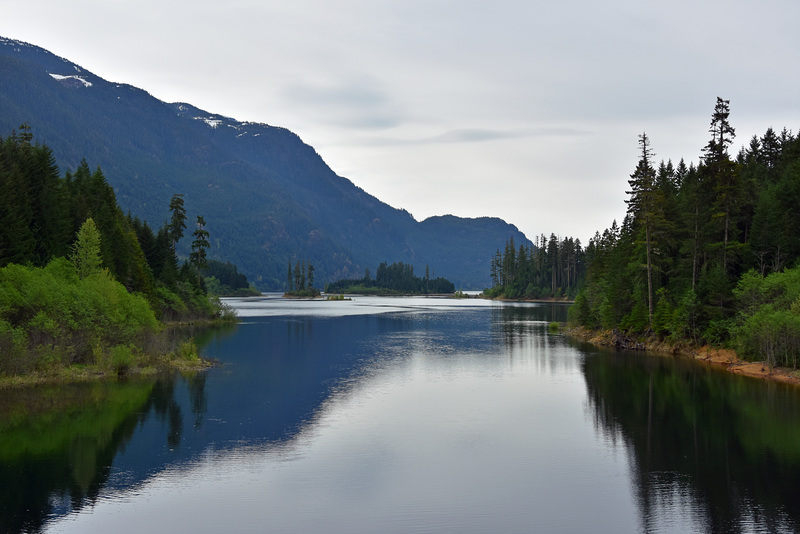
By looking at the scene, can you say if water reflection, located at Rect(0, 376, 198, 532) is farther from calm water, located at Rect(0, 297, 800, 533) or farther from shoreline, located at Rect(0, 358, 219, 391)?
shoreline, located at Rect(0, 358, 219, 391)

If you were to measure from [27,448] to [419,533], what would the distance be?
18550 millimetres

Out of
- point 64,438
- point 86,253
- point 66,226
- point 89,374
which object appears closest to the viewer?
point 64,438

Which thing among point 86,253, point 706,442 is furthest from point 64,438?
point 86,253

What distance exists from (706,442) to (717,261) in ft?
118

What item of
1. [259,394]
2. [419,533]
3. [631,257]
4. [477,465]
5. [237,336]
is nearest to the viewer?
[419,533]

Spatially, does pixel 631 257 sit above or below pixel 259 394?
above

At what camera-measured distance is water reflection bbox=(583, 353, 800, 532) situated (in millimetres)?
20891

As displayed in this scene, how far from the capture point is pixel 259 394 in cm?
4234

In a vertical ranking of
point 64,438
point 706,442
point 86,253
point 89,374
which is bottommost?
point 706,442

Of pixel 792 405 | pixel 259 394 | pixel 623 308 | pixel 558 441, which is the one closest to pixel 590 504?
pixel 558 441

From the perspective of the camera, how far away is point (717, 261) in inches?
2406

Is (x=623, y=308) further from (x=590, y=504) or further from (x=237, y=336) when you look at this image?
(x=590, y=504)

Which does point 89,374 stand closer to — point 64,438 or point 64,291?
point 64,291

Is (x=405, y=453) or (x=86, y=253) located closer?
(x=405, y=453)
